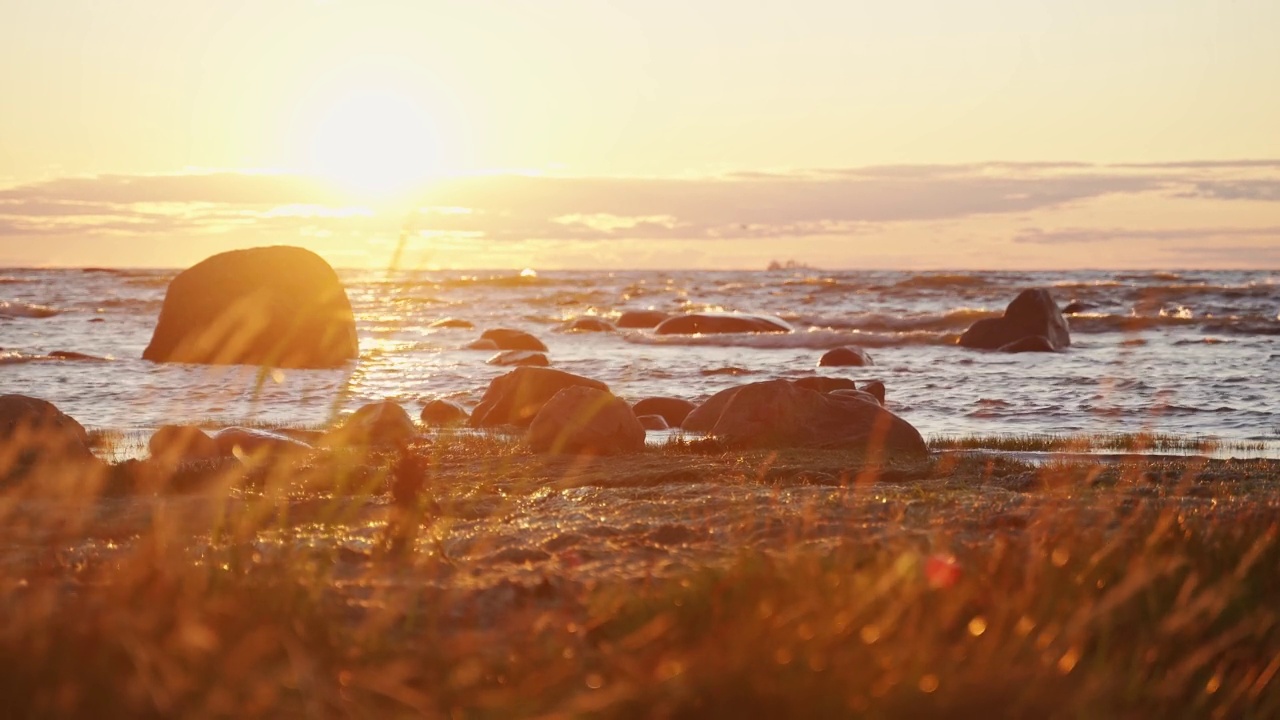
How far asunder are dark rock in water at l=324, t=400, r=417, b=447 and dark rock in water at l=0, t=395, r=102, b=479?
8.26 ft

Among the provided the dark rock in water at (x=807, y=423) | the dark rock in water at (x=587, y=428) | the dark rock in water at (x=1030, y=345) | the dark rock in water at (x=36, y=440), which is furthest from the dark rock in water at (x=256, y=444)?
the dark rock in water at (x=1030, y=345)

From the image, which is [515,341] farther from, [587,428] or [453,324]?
[587,428]

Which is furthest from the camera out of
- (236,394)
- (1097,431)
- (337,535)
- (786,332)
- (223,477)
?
(786,332)

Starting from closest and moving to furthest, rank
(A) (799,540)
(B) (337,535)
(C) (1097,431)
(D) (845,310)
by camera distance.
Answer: (A) (799,540) < (B) (337,535) < (C) (1097,431) < (D) (845,310)

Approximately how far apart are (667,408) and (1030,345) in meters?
13.5

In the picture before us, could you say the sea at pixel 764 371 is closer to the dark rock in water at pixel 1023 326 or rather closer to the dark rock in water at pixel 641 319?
the dark rock in water at pixel 1023 326

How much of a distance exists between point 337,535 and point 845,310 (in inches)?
1799

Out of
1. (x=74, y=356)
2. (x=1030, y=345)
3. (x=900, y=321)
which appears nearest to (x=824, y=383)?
(x=1030, y=345)

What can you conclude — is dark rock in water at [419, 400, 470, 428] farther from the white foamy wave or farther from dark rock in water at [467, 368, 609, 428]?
the white foamy wave

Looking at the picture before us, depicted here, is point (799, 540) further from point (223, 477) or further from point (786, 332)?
point (786, 332)

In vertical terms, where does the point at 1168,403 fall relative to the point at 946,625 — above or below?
below

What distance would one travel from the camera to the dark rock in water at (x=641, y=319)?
3889 centimetres

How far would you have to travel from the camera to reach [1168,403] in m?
15.8

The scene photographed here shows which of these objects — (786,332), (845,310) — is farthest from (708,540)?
(845,310)
